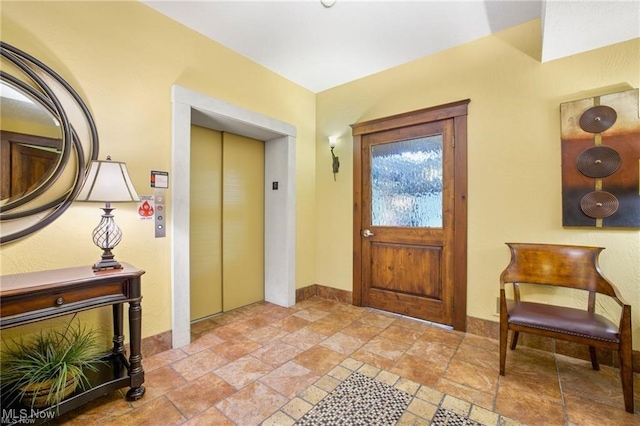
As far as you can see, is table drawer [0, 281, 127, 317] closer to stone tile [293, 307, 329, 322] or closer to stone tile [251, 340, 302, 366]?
stone tile [251, 340, 302, 366]

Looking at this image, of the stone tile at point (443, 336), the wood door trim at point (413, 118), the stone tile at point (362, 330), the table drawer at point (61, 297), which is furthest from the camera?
the wood door trim at point (413, 118)

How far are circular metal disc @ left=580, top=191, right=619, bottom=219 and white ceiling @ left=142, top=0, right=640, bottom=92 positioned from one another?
1.19 m

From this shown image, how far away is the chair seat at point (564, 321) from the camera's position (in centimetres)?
175

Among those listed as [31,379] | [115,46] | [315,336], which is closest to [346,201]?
[315,336]

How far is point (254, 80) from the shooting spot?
10.2 ft

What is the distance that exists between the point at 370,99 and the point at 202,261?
278 centimetres

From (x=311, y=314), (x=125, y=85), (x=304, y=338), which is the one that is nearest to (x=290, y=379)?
(x=304, y=338)

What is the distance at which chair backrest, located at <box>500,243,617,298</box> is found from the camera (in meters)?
2.10

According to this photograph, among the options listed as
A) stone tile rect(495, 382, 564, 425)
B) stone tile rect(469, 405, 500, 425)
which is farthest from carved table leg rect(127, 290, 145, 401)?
stone tile rect(495, 382, 564, 425)

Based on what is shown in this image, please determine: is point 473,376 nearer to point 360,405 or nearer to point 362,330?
point 360,405

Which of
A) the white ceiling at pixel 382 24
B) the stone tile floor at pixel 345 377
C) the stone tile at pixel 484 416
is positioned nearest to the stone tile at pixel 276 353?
the stone tile floor at pixel 345 377

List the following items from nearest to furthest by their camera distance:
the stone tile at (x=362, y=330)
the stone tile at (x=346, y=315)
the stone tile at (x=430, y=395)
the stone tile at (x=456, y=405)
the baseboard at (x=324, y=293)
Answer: the stone tile at (x=456, y=405)
the stone tile at (x=430, y=395)
the stone tile at (x=362, y=330)
the stone tile at (x=346, y=315)
the baseboard at (x=324, y=293)

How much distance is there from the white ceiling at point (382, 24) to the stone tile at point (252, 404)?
2.94m

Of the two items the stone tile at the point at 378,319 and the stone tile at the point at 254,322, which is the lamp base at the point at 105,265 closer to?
the stone tile at the point at 254,322
